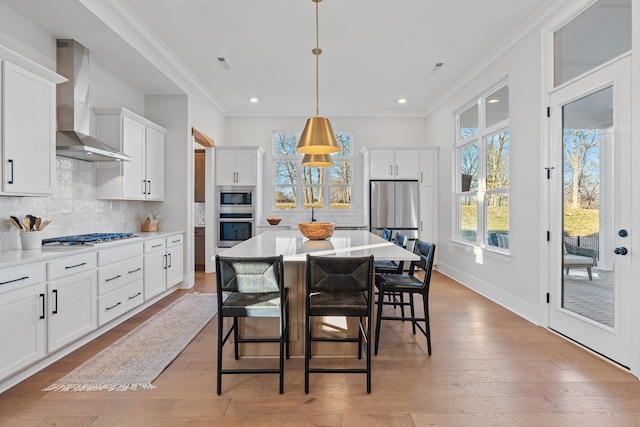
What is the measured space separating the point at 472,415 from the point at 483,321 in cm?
183

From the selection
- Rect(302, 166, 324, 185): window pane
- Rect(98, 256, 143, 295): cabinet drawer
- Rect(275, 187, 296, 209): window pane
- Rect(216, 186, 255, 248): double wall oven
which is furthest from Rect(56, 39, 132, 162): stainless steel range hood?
Rect(302, 166, 324, 185): window pane

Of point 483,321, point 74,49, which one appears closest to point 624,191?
point 483,321

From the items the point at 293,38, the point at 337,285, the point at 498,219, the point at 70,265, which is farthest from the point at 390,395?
the point at 293,38

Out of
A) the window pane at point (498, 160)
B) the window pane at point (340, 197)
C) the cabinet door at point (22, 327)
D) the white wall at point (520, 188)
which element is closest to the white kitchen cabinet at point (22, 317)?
the cabinet door at point (22, 327)

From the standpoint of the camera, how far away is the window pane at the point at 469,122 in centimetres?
518

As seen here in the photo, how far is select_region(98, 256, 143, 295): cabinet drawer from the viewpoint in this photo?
10.5 feet

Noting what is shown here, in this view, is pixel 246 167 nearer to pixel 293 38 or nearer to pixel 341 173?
pixel 341 173

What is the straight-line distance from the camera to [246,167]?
6.38 m

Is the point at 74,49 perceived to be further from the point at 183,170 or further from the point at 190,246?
the point at 190,246

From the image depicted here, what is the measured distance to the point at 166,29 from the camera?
3.75 metres

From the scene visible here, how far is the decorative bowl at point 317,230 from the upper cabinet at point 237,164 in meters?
3.03

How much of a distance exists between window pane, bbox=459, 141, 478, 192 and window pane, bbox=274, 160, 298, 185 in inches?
123

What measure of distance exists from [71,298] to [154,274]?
55.5 inches

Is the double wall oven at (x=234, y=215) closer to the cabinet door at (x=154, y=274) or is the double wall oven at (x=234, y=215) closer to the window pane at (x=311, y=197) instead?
the window pane at (x=311, y=197)
